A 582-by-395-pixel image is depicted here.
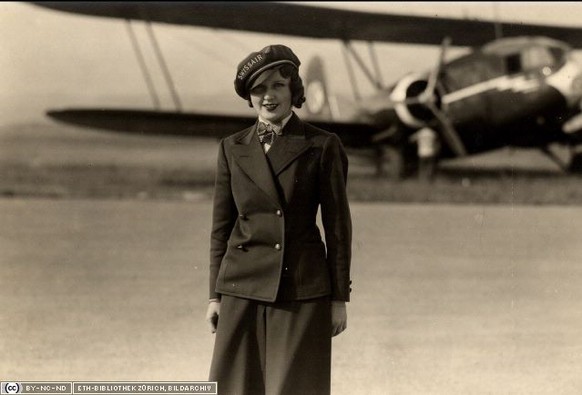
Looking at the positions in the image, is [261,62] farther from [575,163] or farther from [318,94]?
[318,94]

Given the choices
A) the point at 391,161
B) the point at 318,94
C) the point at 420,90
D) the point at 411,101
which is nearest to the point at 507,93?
the point at 420,90

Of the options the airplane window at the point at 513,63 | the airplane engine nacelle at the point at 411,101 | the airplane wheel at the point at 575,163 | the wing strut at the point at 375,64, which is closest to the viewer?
the airplane window at the point at 513,63

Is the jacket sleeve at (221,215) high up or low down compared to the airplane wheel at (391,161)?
down

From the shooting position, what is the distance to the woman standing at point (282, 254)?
2.16 m

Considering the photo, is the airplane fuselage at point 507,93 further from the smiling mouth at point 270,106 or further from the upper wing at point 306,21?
the smiling mouth at point 270,106

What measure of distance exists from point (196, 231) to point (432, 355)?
18.6ft

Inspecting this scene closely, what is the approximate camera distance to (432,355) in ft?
11.9

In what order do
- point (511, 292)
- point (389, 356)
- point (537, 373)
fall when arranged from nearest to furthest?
point (537, 373)
point (389, 356)
point (511, 292)

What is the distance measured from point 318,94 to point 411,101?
5232mm

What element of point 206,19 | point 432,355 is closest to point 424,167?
point 206,19

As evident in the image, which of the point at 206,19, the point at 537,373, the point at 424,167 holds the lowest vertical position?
the point at 537,373

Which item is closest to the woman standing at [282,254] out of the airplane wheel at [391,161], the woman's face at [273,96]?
the woman's face at [273,96]

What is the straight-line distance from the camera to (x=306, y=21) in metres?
14.7

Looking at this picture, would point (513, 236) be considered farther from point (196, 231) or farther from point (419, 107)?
Result: point (419, 107)
